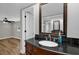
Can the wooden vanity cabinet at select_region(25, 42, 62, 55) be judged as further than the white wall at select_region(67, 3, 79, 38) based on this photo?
No

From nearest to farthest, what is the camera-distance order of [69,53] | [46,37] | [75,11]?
[69,53], [75,11], [46,37]

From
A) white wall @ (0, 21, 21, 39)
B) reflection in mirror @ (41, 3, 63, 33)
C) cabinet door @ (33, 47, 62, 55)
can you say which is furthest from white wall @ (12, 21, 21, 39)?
reflection in mirror @ (41, 3, 63, 33)

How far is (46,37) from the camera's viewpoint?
1313 millimetres

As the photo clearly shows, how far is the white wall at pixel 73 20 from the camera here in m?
1.21

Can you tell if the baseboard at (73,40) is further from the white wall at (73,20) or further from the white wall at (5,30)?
the white wall at (5,30)

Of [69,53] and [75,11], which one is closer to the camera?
[69,53]

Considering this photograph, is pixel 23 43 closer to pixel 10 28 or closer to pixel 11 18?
pixel 10 28

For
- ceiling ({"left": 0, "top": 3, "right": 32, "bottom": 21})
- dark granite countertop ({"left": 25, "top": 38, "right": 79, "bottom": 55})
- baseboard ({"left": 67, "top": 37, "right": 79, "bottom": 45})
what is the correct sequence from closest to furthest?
dark granite countertop ({"left": 25, "top": 38, "right": 79, "bottom": 55}) < ceiling ({"left": 0, "top": 3, "right": 32, "bottom": 21}) < baseboard ({"left": 67, "top": 37, "right": 79, "bottom": 45})

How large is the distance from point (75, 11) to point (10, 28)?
3.12 ft

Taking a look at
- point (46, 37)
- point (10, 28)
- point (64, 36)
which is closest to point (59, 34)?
point (64, 36)

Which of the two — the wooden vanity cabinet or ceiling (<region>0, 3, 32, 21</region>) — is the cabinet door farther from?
ceiling (<region>0, 3, 32, 21</region>)

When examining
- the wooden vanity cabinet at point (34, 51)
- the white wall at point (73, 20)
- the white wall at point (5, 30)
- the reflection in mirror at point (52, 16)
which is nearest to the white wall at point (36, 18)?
the reflection in mirror at point (52, 16)

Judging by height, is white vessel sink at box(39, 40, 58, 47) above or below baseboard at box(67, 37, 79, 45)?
below

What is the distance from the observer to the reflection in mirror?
1.23 meters
